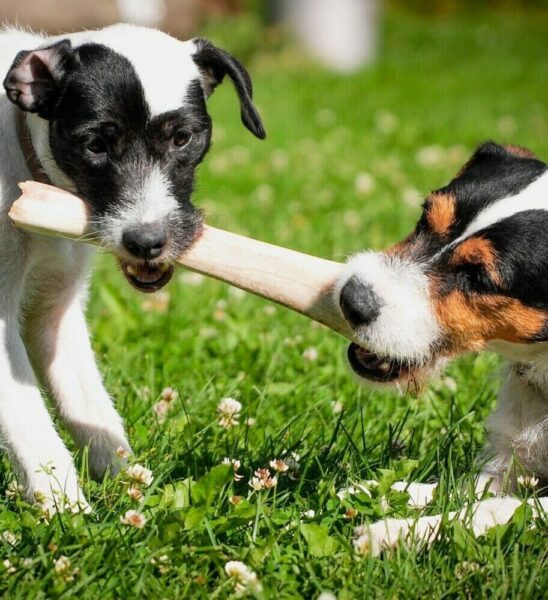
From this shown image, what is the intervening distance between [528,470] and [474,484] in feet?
1.58

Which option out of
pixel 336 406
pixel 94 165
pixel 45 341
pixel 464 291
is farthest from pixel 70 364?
pixel 464 291

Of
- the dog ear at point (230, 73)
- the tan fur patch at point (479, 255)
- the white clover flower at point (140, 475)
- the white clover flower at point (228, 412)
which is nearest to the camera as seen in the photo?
the white clover flower at point (140, 475)

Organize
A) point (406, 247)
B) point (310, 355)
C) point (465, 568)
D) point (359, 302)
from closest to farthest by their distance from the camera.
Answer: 1. point (465, 568)
2. point (359, 302)
3. point (406, 247)
4. point (310, 355)

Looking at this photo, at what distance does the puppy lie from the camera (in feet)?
11.1

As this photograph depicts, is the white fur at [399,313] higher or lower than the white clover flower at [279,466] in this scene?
higher

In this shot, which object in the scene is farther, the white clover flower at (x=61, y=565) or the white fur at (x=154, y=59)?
the white fur at (x=154, y=59)

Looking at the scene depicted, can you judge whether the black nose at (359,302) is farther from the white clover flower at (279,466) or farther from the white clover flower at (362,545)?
the white clover flower at (362,545)

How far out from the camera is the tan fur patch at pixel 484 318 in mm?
3432

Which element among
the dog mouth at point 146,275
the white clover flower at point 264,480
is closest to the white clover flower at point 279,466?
the white clover flower at point 264,480

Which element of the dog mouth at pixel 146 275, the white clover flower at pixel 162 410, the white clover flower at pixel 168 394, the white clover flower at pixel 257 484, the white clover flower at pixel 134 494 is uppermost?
the dog mouth at pixel 146 275

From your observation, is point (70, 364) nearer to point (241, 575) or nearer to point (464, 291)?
point (241, 575)

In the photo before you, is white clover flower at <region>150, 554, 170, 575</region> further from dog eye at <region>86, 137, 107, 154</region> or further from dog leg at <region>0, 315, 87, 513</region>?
dog eye at <region>86, 137, 107, 154</region>

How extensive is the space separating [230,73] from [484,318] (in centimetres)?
144

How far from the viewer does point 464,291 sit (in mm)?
3455
